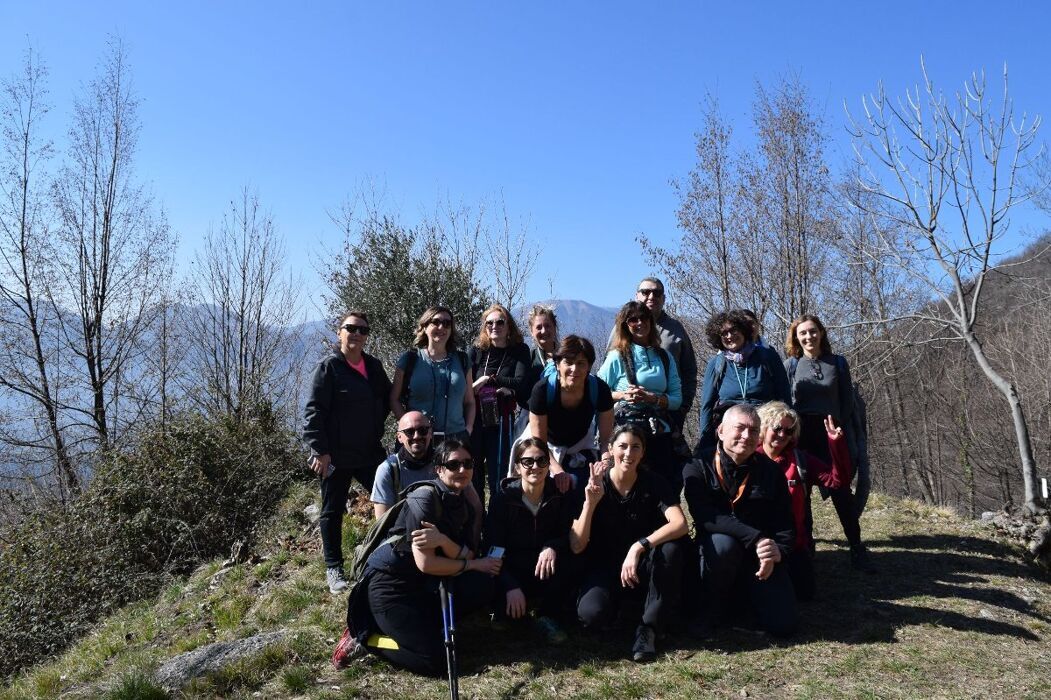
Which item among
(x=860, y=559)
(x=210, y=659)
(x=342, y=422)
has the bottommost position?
(x=210, y=659)

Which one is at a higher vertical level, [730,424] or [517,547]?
[730,424]

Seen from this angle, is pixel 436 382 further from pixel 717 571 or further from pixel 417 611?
pixel 717 571

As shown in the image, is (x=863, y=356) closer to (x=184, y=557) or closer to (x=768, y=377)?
(x=768, y=377)

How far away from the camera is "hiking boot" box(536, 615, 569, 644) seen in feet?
13.9

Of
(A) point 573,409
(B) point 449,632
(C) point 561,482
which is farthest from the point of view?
(A) point 573,409

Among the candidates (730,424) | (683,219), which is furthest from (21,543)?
(683,219)

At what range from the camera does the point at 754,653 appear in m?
3.99

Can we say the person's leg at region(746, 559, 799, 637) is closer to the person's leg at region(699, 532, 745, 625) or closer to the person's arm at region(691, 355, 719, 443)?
the person's leg at region(699, 532, 745, 625)

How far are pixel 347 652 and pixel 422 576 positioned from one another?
62cm

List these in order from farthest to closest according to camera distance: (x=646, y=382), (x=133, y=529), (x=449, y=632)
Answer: (x=133, y=529) < (x=646, y=382) < (x=449, y=632)

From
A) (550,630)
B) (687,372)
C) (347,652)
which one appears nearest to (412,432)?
(347,652)

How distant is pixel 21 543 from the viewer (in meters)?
9.38

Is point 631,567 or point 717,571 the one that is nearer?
point 631,567

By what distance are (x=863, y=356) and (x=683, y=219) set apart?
5.67 meters
